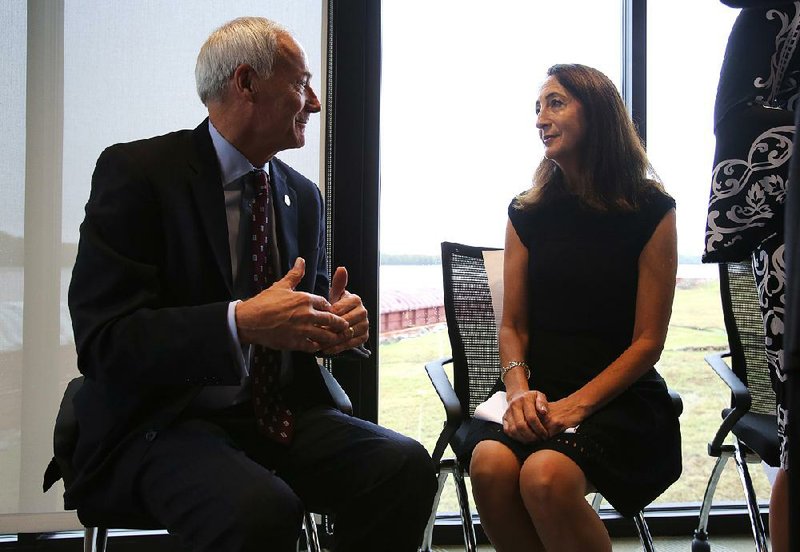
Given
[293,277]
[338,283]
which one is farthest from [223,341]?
[338,283]

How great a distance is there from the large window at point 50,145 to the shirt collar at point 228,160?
101cm

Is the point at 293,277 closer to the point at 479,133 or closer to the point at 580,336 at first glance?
the point at 580,336

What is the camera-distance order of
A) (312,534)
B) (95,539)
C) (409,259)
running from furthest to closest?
(409,259) < (312,534) < (95,539)

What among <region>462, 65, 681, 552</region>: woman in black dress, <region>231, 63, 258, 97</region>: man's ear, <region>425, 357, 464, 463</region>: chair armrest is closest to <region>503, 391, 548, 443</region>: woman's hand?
<region>462, 65, 681, 552</region>: woman in black dress

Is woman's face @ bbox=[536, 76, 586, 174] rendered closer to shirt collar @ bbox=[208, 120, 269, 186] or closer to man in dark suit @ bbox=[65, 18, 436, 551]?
man in dark suit @ bbox=[65, 18, 436, 551]

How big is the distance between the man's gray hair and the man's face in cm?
2

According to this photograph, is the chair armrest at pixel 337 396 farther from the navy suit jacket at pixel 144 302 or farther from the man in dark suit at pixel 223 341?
the navy suit jacket at pixel 144 302

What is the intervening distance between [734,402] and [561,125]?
939 mm

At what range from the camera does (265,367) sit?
67.6 inches

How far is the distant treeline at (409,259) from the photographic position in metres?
2.92

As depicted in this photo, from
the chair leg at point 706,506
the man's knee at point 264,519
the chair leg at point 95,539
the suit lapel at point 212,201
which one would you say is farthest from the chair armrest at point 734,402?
the chair leg at point 95,539

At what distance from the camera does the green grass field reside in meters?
2.97

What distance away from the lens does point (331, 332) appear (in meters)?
1.49

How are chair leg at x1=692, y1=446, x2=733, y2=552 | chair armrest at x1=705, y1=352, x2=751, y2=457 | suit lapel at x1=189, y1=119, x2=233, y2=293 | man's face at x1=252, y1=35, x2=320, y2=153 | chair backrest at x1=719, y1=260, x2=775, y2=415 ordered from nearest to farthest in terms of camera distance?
suit lapel at x1=189, y1=119, x2=233, y2=293
man's face at x1=252, y1=35, x2=320, y2=153
chair armrest at x1=705, y1=352, x2=751, y2=457
chair backrest at x1=719, y1=260, x2=775, y2=415
chair leg at x1=692, y1=446, x2=733, y2=552
